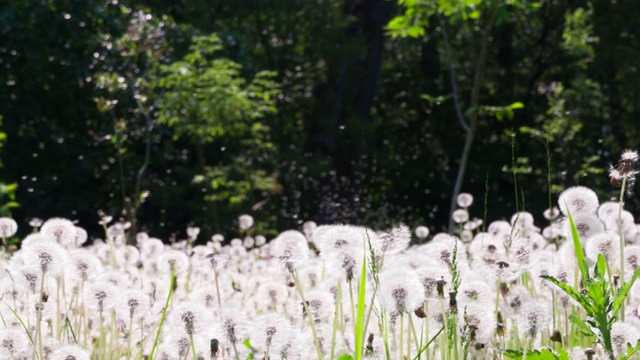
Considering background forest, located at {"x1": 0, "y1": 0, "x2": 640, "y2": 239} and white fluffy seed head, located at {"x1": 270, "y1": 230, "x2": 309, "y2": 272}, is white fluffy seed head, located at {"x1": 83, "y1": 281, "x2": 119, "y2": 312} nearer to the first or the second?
white fluffy seed head, located at {"x1": 270, "y1": 230, "x2": 309, "y2": 272}

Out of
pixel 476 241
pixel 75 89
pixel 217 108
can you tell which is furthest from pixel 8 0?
pixel 476 241

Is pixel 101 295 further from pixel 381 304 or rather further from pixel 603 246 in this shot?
pixel 603 246

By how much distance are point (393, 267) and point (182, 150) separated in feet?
49.0

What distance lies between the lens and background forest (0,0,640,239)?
13.4m

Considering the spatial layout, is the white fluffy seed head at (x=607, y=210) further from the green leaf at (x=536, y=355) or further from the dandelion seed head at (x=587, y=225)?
the green leaf at (x=536, y=355)

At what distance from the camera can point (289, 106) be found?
733 inches

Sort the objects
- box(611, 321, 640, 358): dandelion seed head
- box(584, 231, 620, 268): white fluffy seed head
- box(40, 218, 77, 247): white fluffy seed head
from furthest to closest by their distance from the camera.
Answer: box(40, 218, 77, 247): white fluffy seed head, box(584, 231, 620, 268): white fluffy seed head, box(611, 321, 640, 358): dandelion seed head

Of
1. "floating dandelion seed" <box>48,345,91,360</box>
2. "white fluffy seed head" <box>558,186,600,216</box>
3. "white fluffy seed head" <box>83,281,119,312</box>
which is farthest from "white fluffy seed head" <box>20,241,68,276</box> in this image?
"white fluffy seed head" <box>558,186,600,216</box>

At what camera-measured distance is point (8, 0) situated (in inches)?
607

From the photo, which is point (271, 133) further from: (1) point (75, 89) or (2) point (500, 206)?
(2) point (500, 206)

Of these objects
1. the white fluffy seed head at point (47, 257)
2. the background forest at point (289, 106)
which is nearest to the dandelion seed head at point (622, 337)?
the white fluffy seed head at point (47, 257)

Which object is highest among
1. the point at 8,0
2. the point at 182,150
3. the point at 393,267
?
the point at 8,0

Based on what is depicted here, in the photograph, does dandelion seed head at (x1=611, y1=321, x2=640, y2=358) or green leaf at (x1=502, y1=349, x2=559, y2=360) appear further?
dandelion seed head at (x1=611, y1=321, x2=640, y2=358)

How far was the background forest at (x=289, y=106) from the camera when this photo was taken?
1343cm
